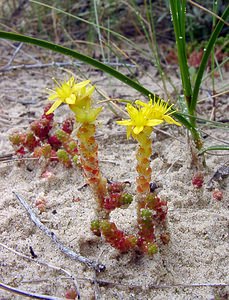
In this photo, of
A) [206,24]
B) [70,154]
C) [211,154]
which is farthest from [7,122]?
[206,24]

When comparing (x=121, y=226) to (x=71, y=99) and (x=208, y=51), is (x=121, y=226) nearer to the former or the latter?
(x=71, y=99)

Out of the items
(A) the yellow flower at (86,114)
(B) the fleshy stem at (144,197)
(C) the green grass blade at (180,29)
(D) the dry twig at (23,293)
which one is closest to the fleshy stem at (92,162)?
(A) the yellow flower at (86,114)

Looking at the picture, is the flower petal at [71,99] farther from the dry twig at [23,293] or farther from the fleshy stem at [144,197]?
the dry twig at [23,293]

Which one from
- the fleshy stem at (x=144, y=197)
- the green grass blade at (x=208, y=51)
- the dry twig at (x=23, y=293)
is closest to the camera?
the dry twig at (x=23, y=293)

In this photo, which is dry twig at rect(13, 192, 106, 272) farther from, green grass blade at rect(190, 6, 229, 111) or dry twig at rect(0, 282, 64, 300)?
green grass blade at rect(190, 6, 229, 111)

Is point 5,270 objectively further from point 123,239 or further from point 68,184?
point 68,184

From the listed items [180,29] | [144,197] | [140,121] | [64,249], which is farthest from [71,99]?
[180,29]

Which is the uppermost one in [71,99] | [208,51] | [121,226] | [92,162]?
[71,99]
